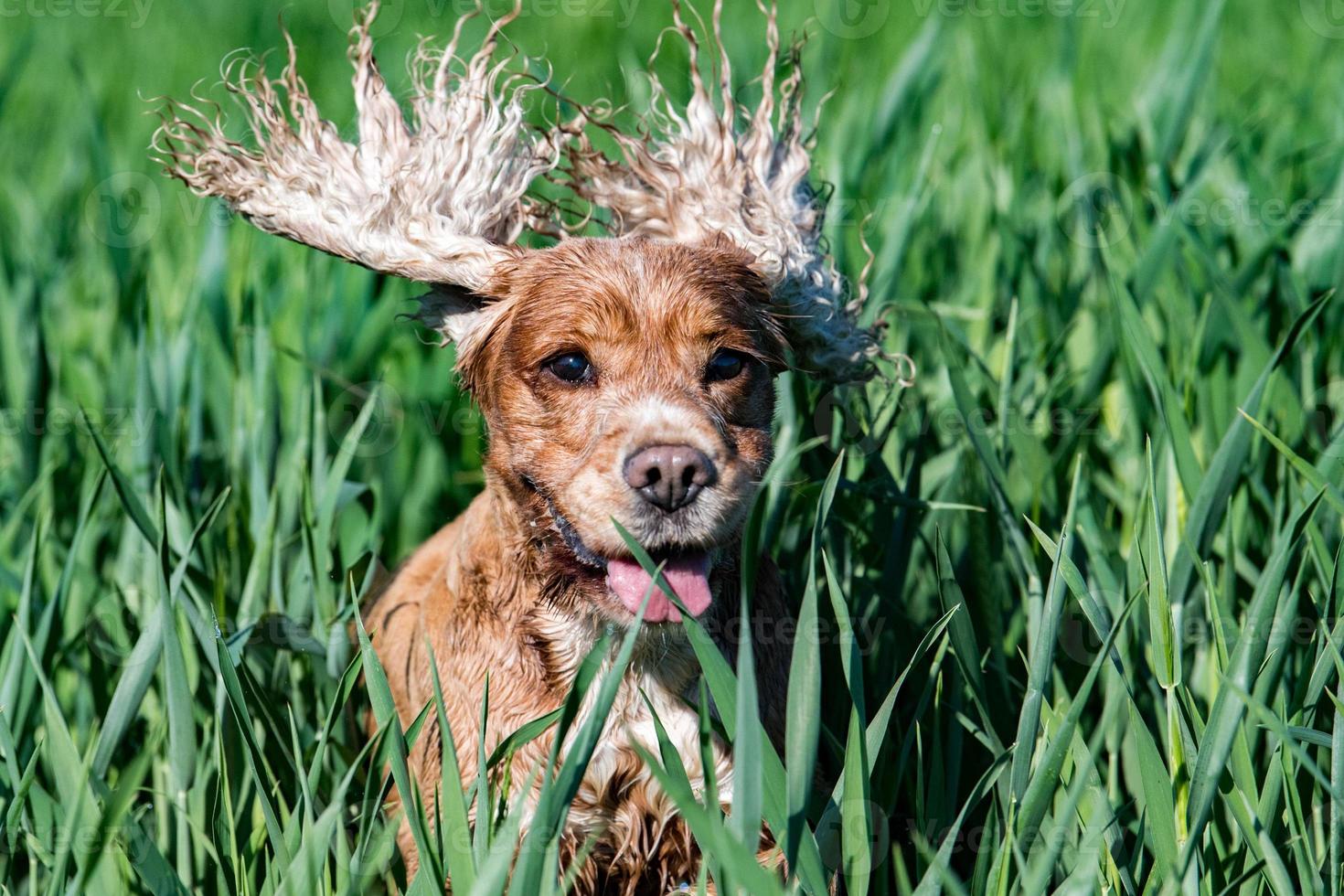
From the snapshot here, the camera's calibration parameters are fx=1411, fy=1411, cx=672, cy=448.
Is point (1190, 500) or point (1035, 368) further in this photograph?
point (1035, 368)

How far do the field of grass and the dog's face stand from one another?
0.21m

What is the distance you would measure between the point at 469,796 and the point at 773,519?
106cm

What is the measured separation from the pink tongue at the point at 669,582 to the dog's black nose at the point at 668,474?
14 cm

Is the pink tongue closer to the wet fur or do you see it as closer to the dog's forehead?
the wet fur

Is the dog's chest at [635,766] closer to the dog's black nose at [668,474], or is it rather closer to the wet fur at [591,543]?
the wet fur at [591,543]

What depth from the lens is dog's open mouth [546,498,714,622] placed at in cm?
218

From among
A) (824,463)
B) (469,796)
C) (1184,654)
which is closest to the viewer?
(469,796)

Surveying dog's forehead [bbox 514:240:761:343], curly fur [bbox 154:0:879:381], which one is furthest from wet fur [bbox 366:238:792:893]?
curly fur [bbox 154:0:879:381]

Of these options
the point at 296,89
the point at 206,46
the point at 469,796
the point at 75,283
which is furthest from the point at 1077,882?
the point at 206,46

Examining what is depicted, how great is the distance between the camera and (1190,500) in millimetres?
2559

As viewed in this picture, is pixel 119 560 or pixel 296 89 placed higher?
pixel 296 89

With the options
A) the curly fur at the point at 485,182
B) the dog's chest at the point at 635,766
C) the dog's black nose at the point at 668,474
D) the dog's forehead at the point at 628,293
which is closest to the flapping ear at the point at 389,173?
the curly fur at the point at 485,182

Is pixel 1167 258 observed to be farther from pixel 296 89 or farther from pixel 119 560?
pixel 119 560

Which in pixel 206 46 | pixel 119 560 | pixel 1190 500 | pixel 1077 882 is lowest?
pixel 119 560
